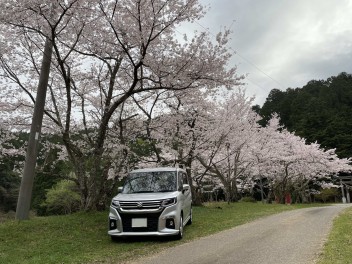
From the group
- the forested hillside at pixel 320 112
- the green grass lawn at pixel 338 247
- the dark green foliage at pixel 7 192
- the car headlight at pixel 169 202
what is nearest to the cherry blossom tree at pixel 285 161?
the forested hillside at pixel 320 112

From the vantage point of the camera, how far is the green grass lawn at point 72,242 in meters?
6.27

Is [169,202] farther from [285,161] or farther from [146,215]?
[285,161]

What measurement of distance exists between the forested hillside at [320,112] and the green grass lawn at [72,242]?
135 feet

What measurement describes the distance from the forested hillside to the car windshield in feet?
136

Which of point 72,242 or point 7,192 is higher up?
point 7,192

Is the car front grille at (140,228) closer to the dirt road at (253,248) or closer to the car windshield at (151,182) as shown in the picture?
the dirt road at (253,248)

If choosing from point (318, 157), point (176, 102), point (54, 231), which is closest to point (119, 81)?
point (176, 102)

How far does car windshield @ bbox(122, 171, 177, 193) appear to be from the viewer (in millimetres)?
8244

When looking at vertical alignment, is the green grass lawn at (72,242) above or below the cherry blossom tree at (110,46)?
below

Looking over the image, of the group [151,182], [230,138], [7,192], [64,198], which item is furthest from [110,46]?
[7,192]

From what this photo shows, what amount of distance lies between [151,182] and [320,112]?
1930 inches

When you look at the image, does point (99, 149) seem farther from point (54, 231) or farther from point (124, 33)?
point (124, 33)

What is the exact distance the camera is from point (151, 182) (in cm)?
844

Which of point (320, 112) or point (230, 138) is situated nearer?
point (230, 138)
